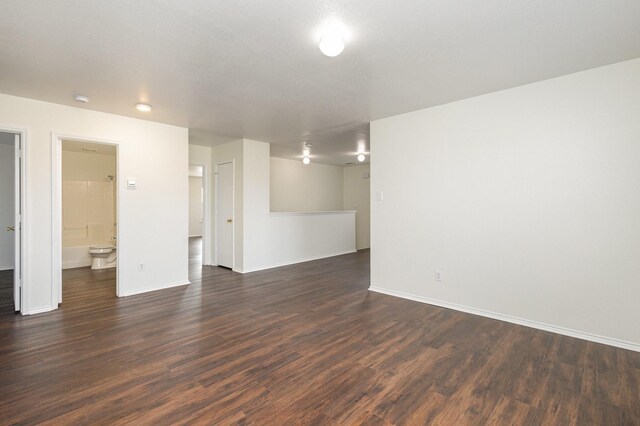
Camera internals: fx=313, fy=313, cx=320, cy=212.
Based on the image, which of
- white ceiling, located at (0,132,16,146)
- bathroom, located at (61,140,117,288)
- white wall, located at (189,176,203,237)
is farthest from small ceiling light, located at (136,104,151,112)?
white wall, located at (189,176,203,237)

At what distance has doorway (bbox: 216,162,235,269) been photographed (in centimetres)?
592

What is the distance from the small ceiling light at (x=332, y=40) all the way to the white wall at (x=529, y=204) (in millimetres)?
2064

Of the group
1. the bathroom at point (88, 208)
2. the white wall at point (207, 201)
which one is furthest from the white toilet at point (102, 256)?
the white wall at point (207, 201)

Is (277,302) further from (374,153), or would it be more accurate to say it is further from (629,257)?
(629,257)

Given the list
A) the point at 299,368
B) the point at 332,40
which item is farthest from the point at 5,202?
the point at 332,40

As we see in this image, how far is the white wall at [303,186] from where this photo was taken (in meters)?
8.06

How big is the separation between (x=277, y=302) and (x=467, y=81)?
3.24 meters

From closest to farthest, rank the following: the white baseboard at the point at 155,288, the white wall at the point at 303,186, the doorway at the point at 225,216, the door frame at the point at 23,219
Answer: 1. the door frame at the point at 23,219
2. the white baseboard at the point at 155,288
3. the doorway at the point at 225,216
4. the white wall at the point at 303,186

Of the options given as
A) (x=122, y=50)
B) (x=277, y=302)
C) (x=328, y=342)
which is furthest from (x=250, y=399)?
(x=122, y=50)

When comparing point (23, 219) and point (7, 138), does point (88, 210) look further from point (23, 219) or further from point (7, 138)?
point (23, 219)

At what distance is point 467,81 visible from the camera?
3055 mm

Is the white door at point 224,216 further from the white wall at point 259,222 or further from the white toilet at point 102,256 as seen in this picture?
the white toilet at point 102,256

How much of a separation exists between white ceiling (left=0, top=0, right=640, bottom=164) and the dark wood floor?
95.3 inches

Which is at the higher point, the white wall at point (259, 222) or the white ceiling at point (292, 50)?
the white ceiling at point (292, 50)
